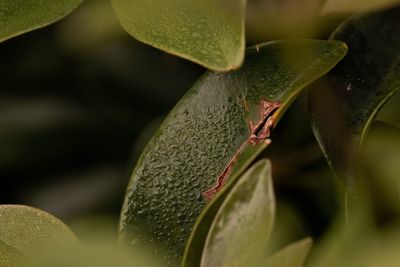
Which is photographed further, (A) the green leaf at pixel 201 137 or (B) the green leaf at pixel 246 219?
(A) the green leaf at pixel 201 137

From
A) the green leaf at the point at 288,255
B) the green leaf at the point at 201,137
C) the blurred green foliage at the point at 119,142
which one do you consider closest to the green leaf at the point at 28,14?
the blurred green foliage at the point at 119,142

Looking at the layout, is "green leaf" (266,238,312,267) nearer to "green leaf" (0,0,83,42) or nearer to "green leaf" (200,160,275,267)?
"green leaf" (200,160,275,267)

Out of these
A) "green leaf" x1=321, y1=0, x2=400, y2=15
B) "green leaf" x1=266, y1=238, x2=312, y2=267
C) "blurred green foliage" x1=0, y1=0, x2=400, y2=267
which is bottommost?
"blurred green foliage" x1=0, y1=0, x2=400, y2=267

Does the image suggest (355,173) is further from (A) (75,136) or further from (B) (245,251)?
(A) (75,136)

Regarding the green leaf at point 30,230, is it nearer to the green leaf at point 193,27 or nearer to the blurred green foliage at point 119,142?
the blurred green foliage at point 119,142

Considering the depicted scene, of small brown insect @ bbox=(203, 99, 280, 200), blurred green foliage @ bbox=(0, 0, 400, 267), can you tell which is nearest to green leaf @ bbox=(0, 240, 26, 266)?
blurred green foliage @ bbox=(0, 0, 400, 267)
